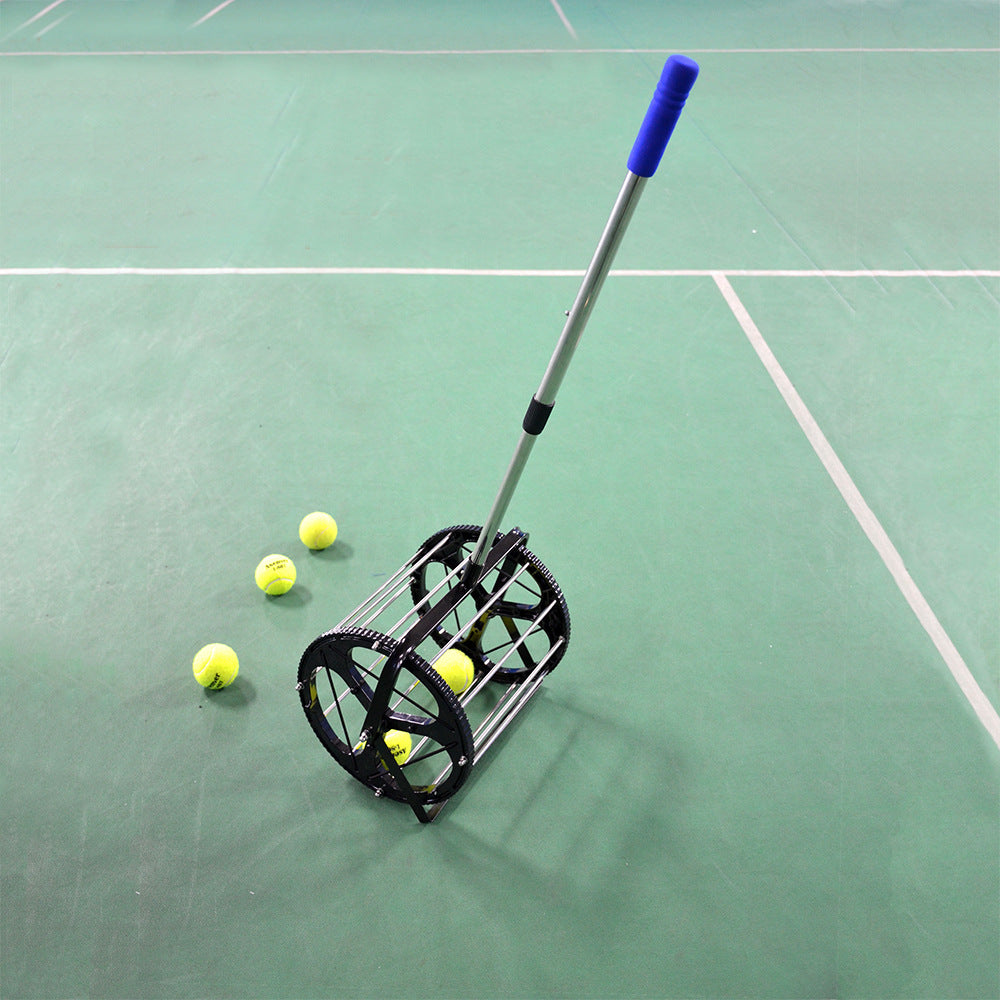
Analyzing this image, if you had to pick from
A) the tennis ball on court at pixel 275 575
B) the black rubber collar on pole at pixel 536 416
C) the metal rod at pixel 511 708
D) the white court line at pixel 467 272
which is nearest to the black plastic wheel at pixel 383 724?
the metal rod at pixel 511 708

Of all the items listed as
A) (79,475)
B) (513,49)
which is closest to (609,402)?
(79,475)

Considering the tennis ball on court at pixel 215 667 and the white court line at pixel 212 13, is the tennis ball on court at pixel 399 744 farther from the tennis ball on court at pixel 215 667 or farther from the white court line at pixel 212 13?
the white court line at pixel 212 13

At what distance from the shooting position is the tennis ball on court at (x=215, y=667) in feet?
11.2

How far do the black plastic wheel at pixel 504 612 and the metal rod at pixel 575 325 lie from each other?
249 millimetres

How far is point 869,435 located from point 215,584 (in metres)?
3.13

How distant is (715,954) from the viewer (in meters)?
2.85

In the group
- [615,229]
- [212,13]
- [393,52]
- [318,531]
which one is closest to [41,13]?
[212,13]

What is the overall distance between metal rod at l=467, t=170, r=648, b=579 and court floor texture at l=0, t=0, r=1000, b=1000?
925mm

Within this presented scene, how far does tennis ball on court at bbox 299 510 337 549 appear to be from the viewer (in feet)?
13.0

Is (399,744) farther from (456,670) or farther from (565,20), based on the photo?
(565,20)

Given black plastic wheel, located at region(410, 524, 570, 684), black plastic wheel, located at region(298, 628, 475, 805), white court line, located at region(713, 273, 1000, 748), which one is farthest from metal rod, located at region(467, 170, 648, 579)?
white court line, located at region(713, 273, 1000, 748)

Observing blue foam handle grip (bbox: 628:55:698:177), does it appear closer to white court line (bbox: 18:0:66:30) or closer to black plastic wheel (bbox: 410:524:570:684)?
black plastic wheel (bbox: 410:524:570:684)

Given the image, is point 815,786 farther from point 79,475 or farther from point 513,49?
point 513,49

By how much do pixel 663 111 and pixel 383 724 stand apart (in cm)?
188
